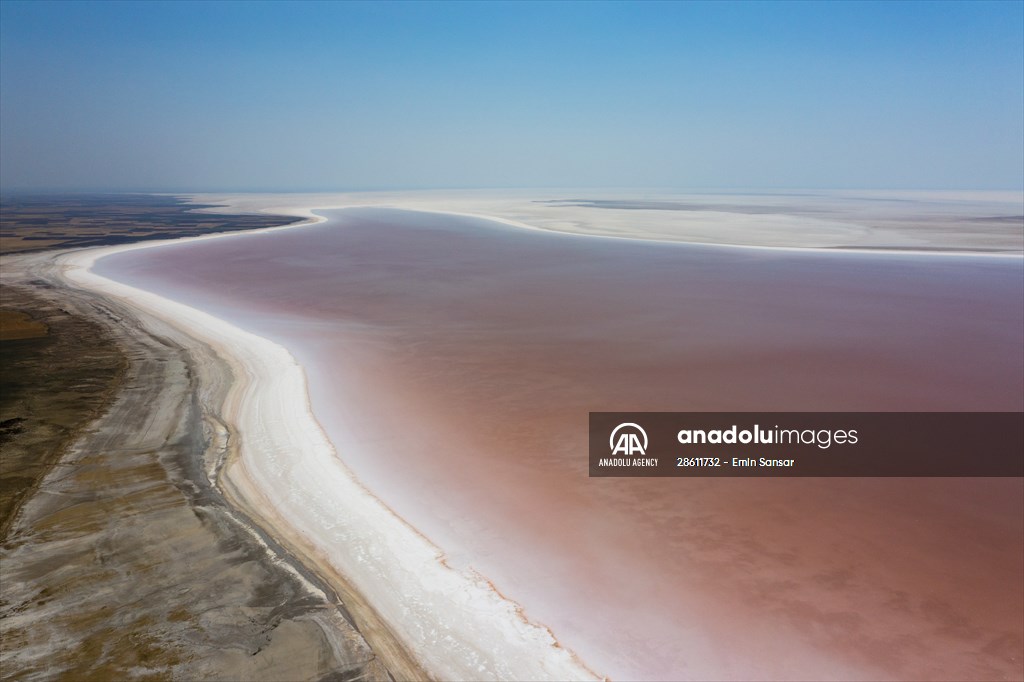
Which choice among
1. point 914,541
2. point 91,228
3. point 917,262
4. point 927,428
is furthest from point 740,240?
point 91,228

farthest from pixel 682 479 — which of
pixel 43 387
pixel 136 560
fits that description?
pixel 43 387

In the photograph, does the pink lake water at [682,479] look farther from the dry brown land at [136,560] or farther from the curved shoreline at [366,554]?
the dry brown land at [136,560]

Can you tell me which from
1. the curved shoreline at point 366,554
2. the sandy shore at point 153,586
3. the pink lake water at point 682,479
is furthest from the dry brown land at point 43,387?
the pink lake water at point 682,479

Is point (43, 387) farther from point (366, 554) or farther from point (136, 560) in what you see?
point (366, 554)

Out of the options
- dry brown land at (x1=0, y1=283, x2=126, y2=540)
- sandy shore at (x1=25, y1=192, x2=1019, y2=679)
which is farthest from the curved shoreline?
dry brown land at (x1=0, y1=283, x2=126, y2=540)

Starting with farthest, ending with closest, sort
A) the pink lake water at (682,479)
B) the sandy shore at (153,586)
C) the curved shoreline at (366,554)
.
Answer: the pink lake water at (682,479), the curved shoreline at (366,554), the sandy shore at (153,586)

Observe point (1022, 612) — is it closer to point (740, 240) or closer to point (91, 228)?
point (740, 240)

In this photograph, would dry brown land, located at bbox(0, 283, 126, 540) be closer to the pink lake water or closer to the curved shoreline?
the curved shoreline
